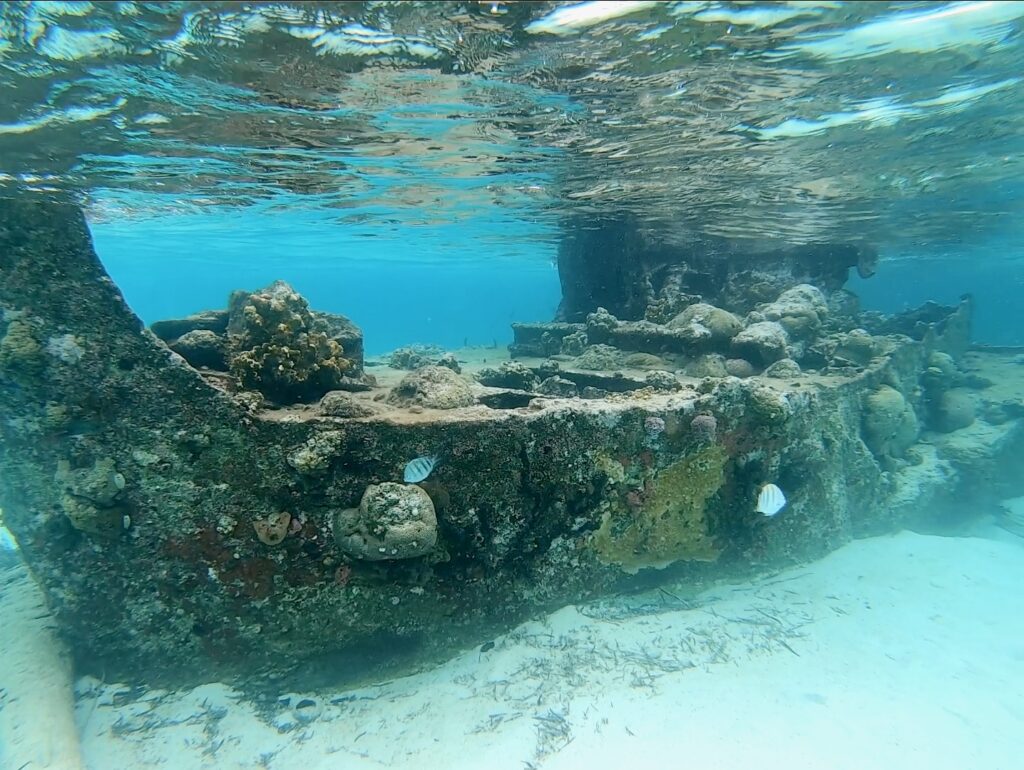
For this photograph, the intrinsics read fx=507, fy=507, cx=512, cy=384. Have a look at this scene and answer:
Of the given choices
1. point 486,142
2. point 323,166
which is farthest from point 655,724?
point 323,166

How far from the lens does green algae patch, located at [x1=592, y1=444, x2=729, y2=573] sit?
769cm

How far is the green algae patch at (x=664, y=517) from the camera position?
7.69 m

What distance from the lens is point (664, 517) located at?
26.2 feet

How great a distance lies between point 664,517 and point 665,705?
8.29ft

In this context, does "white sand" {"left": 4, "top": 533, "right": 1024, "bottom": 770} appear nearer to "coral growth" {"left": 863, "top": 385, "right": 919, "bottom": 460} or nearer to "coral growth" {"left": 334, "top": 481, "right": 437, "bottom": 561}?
"coral growth" {"left": 334, "top": 481, "right": 437, "bottom": 561}

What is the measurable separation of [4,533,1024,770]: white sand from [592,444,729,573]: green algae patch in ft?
3.50

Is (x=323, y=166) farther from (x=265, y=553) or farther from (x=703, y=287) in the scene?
(x=703, y=287)

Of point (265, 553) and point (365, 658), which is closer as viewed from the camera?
point (265, 553)

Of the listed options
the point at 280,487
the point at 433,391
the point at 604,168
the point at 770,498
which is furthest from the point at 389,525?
the point at 604,168

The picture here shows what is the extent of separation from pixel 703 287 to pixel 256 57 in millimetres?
16426

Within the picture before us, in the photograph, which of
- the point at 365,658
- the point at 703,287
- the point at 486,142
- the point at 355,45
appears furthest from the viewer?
the point at 703,287

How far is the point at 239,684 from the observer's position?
21.5ft

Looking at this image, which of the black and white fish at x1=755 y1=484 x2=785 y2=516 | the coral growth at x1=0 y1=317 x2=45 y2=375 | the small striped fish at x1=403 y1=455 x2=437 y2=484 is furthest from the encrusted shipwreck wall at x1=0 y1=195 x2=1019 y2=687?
the black and white fish at x1=755 y1=484 x2=785 y2=516

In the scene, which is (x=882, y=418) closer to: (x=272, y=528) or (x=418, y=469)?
(x=418, y=469)
